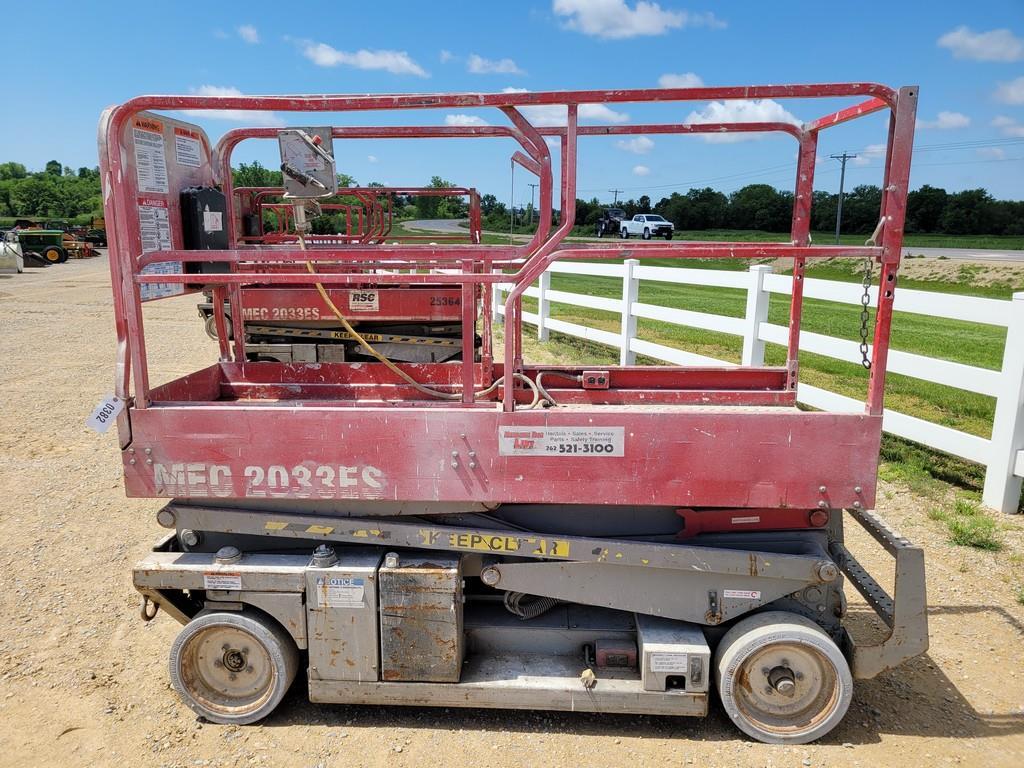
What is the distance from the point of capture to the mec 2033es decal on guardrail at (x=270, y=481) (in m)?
3.13

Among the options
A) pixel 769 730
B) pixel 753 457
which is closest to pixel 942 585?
pixel 769 730

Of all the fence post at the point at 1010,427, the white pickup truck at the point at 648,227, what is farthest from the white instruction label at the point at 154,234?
the white pickup truck at the point at 648,227

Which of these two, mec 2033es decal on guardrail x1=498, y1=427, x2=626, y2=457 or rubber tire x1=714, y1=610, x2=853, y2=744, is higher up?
mec 2033es decal on guardrail x1=498, y1=427, x2=626, y2=457

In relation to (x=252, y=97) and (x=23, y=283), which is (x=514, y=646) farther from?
(x=23, y=283)

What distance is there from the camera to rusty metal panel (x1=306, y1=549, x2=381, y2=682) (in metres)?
3.24

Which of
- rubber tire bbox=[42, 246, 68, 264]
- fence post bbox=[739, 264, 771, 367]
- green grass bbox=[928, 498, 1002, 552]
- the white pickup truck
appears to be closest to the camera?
green grass bbox=[928, 498, 1002, 552]

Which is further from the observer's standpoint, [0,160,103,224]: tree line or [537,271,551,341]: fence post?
[0,160,103,224]: tree line

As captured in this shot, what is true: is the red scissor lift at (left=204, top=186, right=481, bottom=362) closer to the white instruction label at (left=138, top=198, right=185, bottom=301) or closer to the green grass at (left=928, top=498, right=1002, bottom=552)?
the white instruction label at (left=138, top=198, right=185, bottom=301)

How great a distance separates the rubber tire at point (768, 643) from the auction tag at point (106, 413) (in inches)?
110

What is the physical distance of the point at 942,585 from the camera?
4.63 meters

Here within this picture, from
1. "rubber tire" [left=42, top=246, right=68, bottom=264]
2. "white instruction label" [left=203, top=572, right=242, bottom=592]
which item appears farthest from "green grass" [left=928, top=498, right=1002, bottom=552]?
"rubber tire" [left=42, top=246, right=68, bottom=264]

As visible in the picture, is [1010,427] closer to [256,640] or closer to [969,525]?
[969,525]

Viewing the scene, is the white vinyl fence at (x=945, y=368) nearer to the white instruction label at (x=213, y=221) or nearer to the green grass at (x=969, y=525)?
the green grass at (x=969, y=525)

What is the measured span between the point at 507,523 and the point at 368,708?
1107 mm
